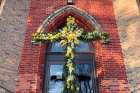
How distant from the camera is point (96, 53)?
7.96 m

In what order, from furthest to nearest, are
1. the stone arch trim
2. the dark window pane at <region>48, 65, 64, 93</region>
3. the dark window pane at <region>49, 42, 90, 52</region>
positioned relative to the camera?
the stone arch trim, the dark window pane at <region>49, 42, 90, 52</region>, the dark window pane at <region>48, 65, 64, 93</region>

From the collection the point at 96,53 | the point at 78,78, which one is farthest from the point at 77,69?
the point at 96,53

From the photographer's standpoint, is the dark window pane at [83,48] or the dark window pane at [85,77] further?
the dark window pane at [83,48]

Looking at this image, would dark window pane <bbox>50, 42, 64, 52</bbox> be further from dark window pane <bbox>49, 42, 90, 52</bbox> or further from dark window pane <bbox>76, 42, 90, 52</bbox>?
dark window pane <bbox>76, 42, 90, 52</bbox>

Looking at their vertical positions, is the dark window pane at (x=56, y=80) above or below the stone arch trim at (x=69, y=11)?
below

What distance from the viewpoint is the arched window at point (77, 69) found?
7.41m

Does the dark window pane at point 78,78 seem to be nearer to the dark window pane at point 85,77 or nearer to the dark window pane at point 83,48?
the dark window pane at point 85,77

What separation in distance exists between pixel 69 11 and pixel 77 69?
172cm

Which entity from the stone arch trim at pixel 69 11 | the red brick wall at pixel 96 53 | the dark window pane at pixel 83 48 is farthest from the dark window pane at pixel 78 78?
the stone arch trim at pixel 69 11

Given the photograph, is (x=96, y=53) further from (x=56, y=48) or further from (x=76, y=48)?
(x=56, y=48)

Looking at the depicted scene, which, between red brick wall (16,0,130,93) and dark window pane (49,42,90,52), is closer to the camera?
red brick wall (16,0,130,93)

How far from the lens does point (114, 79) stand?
7.36 metres

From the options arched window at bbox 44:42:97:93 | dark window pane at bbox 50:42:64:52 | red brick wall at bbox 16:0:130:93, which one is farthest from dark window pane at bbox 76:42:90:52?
dark window pane at bbox 50:42:64:52

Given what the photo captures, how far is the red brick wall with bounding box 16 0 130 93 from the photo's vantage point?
23.8 ft
